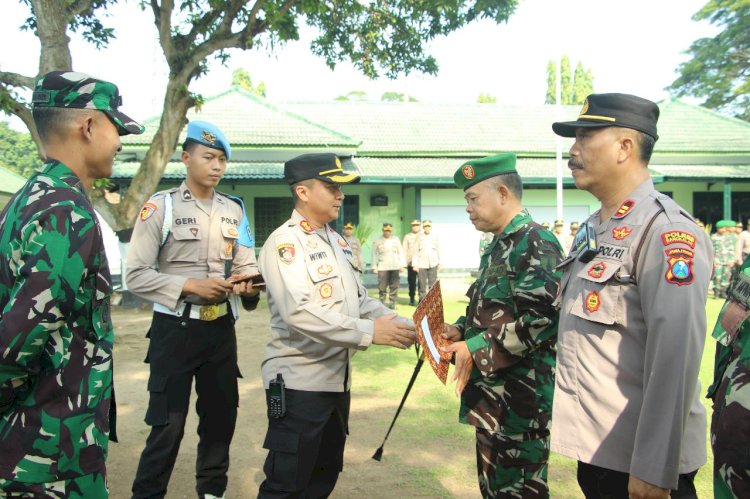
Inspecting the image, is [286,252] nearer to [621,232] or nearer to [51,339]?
[51,339]

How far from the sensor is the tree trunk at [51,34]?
286 inches

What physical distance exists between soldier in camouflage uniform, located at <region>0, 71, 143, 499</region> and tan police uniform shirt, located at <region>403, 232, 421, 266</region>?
11904 millimetres

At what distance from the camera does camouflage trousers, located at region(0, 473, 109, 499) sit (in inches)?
70.1

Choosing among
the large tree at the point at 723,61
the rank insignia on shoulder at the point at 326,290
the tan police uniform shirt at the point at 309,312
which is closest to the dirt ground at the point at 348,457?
the tan police uniform shirt at the point at 309,312

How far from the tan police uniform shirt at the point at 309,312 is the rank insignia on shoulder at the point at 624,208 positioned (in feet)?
3.98

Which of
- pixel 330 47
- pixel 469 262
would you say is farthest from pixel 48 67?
pixel 469 262

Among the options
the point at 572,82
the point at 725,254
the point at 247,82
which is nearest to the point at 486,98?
the point at 572,82

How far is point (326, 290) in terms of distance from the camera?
9.21 feet

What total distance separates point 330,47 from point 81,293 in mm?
8333

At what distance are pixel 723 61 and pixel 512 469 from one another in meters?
34.5

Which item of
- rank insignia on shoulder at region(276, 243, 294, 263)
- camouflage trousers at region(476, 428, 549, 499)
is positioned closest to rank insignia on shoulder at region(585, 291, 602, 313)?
camouflage trousers at region(476, 428, 549, 499)

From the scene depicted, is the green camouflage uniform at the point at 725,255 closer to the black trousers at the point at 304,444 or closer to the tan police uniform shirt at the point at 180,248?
the tan police uniform shirt at the point at 180,248

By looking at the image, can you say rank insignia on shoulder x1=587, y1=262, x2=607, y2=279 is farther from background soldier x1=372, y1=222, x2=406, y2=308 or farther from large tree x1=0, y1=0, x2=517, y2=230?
background soldier x1=372, y1=222, x2=406, y2=308

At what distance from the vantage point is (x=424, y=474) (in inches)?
154
